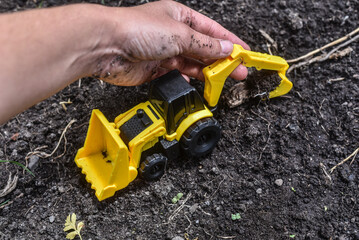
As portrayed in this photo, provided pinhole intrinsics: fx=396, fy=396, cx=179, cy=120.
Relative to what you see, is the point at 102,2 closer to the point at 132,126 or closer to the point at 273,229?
the point at 132,126

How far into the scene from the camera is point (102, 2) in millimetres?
3191

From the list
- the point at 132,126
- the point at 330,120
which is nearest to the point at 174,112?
the point at 132,126

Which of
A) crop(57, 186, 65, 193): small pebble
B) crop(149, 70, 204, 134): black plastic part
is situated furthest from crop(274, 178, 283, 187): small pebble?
crop(57, 186, 65, 193): small pebble

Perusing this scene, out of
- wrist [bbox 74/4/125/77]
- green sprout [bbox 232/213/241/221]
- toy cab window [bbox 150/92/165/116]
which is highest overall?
wrist [bbox 74/4/125/77]

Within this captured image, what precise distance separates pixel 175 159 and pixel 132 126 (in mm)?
413

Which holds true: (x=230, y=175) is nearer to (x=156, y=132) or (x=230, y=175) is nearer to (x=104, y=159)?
(x=156, y=132)

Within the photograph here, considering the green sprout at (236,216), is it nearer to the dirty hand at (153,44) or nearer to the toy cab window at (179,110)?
the toy cab window at (179,110)

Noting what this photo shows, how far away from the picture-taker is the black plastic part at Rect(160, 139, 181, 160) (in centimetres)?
232

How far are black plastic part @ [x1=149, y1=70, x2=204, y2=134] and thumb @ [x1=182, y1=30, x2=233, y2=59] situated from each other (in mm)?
164

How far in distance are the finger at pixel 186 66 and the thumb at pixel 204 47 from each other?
19 cm

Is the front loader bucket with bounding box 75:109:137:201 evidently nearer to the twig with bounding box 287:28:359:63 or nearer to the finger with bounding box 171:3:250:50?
the finger with bounding box 171:3:250:50

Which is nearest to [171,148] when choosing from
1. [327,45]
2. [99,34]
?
[99,34]

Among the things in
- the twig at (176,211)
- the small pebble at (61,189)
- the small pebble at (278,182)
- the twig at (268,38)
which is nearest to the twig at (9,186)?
the small pebble at (61,189)

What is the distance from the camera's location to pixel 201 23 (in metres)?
2.50
